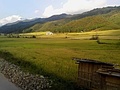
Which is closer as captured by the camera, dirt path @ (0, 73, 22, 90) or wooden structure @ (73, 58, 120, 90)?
wooden structure @ (73, 58, 120, 90)

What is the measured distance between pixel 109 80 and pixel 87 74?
5.39 m

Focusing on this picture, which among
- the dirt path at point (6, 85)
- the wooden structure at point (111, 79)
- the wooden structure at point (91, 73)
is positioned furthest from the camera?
the dirt path at point (6, 85)

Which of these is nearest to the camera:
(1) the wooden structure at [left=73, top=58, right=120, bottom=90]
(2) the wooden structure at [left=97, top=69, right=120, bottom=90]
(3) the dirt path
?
(2) the wooden structure at [left=97, top=69, right=120, bottom=90]

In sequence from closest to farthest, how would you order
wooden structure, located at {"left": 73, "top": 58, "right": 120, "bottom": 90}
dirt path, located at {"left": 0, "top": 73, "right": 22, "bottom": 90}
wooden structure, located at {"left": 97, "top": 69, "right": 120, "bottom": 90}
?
wooden structure, located at {"left": 97, "top": 69, "right": 120, "bottom": 90}, wooden structure, located at {"left": 73, "top": 58, "right": 120, "bottom": 90}, dirt path, located at {"left": 0, "top": 73, "right": 22, "bottom": 90}

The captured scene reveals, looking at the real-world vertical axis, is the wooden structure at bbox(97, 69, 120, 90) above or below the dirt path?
above

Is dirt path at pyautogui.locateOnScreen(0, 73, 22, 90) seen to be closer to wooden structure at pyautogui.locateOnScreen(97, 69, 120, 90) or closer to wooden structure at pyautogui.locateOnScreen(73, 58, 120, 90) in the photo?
wooden structure at pyautogui.locateOnScreen(73, 58, 120, 90)

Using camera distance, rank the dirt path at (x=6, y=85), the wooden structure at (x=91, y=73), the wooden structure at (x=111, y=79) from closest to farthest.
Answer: the wooden structure at (x=111, y=79) → the wooden structure at (x=91, y=73) → the dirt path at (x=6, y=85)

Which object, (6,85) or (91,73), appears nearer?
(91,73)

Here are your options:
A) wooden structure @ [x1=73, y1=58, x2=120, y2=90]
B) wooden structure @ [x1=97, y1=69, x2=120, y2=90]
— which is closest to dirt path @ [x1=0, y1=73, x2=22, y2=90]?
wooden structure @ [x1=73, y1=58, x2=120, y2=90]

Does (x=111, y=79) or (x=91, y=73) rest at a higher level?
(x=111, y=79)

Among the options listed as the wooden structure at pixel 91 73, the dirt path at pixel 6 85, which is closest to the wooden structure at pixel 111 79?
the wooden structure at pixel 91 73

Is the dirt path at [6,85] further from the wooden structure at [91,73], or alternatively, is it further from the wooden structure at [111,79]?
the wooden structure at [111,79]

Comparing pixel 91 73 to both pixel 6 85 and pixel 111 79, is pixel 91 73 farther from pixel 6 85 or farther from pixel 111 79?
pixel 6 85

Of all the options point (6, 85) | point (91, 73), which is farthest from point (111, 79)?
point (6, 85)
